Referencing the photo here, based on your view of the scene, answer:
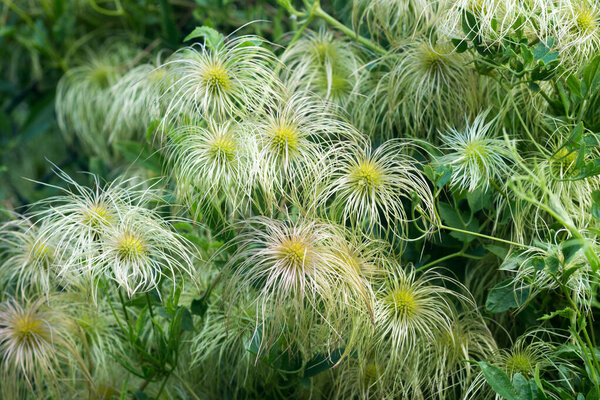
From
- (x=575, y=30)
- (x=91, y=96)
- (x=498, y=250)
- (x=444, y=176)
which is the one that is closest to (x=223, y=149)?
(x=444, y=176)

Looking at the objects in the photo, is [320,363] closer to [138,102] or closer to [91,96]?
[138,102]

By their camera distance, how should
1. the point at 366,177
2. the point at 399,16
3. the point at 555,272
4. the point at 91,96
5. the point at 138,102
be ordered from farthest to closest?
the point at 91,96 < the point at 138,102 < the point at 399,16 < the point at 366,177 < the point at 555,272

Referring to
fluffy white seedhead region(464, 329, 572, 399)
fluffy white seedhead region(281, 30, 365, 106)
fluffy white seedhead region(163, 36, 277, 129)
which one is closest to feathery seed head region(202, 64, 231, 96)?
fluffy white seedhead region(163, 36, 277, 129)

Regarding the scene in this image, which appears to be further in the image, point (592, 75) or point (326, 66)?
point (326, 66)

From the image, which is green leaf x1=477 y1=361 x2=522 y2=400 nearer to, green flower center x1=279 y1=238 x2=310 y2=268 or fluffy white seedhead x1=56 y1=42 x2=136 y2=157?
green flower center x1=279 y1=238 x2=310 y2=268

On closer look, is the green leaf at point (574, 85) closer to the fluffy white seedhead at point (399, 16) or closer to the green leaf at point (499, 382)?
the fluffy white seedhead at point (399, 16)

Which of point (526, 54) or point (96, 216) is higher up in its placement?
point (526, 54)

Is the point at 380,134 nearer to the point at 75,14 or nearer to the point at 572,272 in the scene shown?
the point at 572,272
